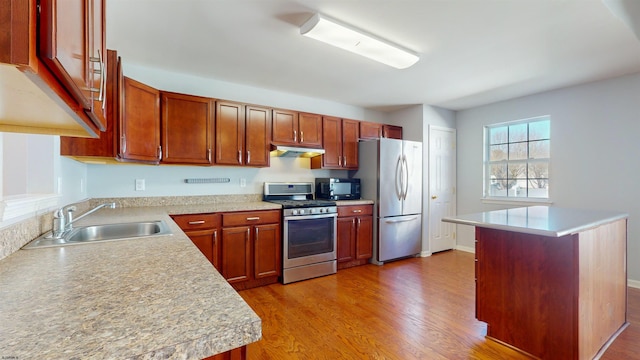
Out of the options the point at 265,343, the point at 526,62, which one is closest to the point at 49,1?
the point at 265,343

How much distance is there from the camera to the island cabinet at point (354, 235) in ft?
12.2

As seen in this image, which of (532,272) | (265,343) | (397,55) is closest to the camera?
(532,272)

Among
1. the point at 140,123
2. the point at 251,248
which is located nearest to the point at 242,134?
the point at 140,123

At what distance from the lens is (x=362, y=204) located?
3.92m

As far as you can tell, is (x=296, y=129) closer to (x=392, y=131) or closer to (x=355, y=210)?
(x=355, y=210)

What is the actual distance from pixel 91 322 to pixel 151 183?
2.87 m

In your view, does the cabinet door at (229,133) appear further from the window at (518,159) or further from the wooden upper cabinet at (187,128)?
the window at (518,159)

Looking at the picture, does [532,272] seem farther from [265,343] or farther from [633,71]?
[633,71]

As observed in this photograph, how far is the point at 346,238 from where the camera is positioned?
3768mm

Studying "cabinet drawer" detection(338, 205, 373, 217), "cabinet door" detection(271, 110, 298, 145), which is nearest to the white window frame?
"cabinet drawer" detection(338, 205, 373, 217)

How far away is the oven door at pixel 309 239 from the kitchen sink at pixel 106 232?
1.49 m

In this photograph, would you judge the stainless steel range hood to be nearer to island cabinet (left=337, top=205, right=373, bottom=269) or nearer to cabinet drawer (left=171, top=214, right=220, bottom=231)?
island cabinet (left=337, top=205, right=373, bottom=269)

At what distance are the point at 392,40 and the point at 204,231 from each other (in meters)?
2.47

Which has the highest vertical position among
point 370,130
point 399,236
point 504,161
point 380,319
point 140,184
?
point 370,130
